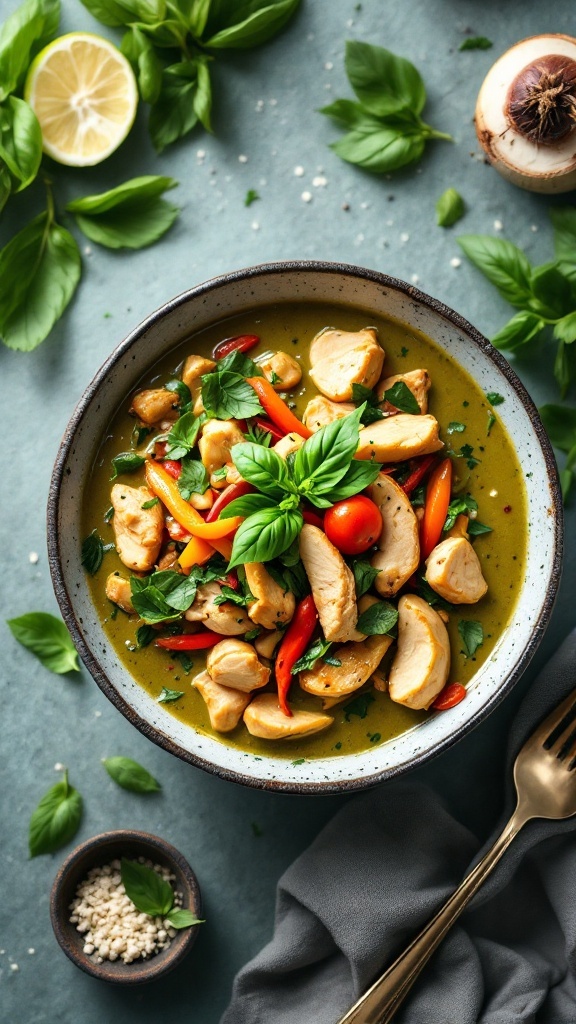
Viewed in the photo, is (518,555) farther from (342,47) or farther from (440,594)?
(342,47)

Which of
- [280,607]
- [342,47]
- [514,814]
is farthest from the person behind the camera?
[342,47]

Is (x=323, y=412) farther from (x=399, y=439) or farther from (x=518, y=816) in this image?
(x=518, y=816)

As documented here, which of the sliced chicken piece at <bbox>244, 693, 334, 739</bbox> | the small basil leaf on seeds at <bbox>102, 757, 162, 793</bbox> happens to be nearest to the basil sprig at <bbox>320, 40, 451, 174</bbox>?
the sliced chicken piece at <bbox>244, 693, 334, 739</bbox>

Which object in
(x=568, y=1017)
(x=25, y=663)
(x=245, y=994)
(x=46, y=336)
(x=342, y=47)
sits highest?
(x=342, y=47)

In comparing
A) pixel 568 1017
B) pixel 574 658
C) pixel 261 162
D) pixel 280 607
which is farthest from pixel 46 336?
pixel 568 1017

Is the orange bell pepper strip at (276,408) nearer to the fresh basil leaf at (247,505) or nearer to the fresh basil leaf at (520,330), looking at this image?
the fresh basil leaf at (247,505)

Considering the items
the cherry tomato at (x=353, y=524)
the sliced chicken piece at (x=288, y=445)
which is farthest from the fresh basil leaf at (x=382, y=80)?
the cherry tomato at (x=353, y=524)
